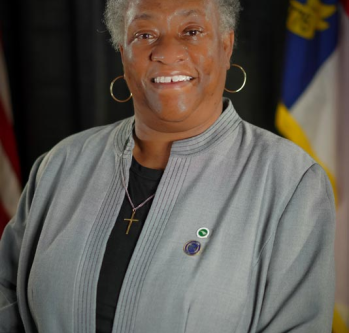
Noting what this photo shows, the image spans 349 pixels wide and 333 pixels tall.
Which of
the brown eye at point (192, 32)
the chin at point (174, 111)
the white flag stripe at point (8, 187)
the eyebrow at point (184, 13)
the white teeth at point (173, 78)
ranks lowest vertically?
the white flag stripe at point (8, 187)

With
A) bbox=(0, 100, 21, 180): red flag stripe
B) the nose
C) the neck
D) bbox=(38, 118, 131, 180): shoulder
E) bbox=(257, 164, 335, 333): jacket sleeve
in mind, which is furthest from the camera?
bbox=(0, 100, 21, 180): red flag stripe

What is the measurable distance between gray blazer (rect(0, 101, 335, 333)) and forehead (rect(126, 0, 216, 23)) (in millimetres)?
252

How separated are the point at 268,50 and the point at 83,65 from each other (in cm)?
78

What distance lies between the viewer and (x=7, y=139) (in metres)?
2.36

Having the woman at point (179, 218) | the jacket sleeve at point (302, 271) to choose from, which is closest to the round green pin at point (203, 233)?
the woman at point (179, 218)

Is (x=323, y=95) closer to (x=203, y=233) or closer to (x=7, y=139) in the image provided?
(x=203, y=233)

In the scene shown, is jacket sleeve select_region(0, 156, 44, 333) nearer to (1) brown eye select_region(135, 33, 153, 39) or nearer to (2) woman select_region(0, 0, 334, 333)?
(2) woman select_region(0, 0, 334, 333)

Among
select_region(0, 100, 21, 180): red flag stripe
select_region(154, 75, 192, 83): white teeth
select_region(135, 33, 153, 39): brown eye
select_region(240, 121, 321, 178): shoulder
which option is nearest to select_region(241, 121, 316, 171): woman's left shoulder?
select_region(240, 121, 321, 178): shoulder

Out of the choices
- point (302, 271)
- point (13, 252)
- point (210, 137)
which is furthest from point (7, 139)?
point (302, 271)

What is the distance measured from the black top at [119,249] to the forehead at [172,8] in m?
0.38

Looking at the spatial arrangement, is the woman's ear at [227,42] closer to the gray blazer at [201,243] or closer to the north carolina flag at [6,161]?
the gray blazer at [201,243]

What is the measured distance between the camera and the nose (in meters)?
1.33

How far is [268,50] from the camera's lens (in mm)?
2367

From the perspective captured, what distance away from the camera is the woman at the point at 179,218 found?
4.11 ft
